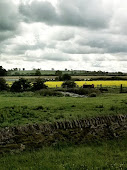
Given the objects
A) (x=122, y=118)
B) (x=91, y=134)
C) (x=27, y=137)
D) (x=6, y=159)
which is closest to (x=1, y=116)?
(x=27, y=137)

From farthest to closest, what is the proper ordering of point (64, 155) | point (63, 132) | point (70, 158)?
point (63, 132)
point (64, 155)
point (70, 158)

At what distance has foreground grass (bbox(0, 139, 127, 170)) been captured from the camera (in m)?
6.84

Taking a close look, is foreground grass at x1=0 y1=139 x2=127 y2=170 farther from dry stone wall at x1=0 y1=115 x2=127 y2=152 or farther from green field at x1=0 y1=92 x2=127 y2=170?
dry stone wall at x1=0 y1=115 x2=127 y2=152

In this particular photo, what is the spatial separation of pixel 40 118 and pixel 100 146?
318 cm

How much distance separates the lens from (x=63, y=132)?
901 centimetres

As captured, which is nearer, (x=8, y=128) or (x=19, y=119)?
(x=8, y=128)

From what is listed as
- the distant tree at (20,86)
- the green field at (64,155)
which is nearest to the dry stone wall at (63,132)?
the green field at (64,155)

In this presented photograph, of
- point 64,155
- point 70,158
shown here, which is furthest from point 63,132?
point 70,158

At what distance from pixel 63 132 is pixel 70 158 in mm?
1658

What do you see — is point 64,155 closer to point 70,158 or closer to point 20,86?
point 70,158

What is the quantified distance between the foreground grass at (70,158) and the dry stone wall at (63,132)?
0.36 m

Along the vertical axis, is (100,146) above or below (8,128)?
below

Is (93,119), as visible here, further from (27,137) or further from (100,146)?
(27,137)

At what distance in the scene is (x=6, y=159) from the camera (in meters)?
7.38
